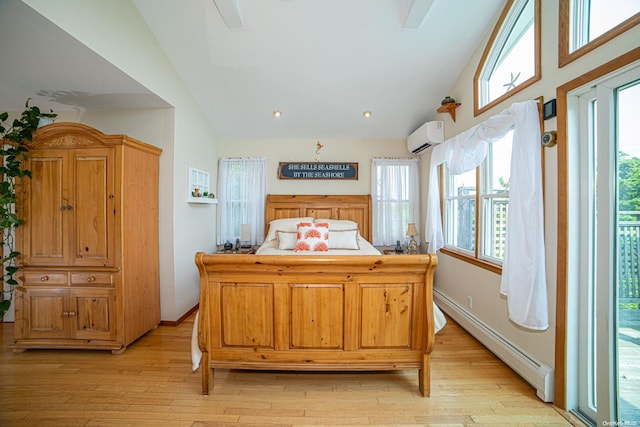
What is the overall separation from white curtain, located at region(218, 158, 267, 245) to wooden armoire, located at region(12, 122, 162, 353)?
174cm

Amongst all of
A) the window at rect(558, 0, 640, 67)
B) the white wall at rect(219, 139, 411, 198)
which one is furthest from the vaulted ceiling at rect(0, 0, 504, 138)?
the window at rect(558, 0, 640, 67)

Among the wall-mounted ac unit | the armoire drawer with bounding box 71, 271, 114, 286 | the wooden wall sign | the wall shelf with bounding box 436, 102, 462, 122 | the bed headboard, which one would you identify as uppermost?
the wall shelf with bounding box 436, 102, 462, 122

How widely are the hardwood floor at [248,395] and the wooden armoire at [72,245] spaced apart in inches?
9.6

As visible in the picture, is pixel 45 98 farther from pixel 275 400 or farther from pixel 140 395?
pixel 275 400

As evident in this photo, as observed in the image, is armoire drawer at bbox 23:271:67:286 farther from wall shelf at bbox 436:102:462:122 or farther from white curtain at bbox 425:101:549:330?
wall shelf at bbox 436:102:462:122

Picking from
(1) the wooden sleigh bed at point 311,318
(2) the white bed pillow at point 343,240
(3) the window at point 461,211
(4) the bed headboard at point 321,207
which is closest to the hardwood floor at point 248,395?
(1) the wooden sleigh bed at point 311,318

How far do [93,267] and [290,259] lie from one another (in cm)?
202

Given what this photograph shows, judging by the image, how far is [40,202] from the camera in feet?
7.75

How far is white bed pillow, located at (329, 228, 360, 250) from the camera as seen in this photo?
337cm

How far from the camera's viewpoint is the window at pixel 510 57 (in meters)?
2.10

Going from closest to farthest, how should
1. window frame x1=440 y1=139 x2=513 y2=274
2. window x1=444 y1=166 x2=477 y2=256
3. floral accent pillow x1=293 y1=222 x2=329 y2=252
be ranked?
window frame x1=440 y1=139 x2=513 y2=274, window x1=444 y1=166 x2=477 y2=256, floral accent pillow x1=293 y1=222 x2=329 y2=252

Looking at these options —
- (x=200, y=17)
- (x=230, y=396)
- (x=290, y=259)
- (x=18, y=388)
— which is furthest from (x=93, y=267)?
(x=200, y=17)

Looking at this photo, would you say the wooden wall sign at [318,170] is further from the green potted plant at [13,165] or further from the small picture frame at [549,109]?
the green potted plant at [13,165]

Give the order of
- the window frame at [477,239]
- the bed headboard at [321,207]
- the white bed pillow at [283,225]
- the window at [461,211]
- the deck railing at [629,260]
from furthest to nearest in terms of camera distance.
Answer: the bed headboard at [321,207]
the white bed pillow at [283,225]
the window at [461,211]
the window frame at [477,239]
the deck railing at [629,260]
